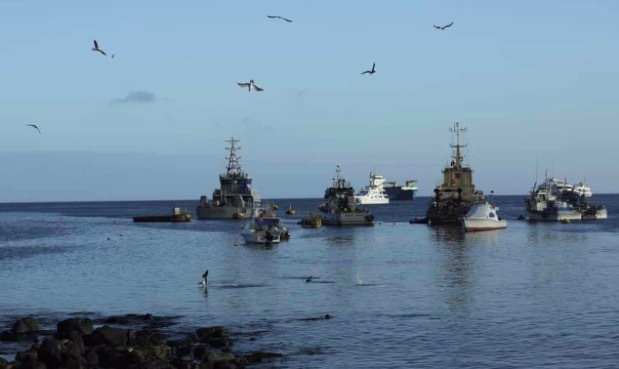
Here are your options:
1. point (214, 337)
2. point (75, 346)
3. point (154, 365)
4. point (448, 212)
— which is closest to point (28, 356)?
point (75, 346)

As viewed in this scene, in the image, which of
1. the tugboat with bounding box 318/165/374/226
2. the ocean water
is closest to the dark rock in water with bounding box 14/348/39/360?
the ocean water

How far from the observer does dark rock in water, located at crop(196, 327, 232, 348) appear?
3975 cm

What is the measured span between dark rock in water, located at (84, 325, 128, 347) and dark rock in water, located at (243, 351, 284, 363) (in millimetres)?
5465

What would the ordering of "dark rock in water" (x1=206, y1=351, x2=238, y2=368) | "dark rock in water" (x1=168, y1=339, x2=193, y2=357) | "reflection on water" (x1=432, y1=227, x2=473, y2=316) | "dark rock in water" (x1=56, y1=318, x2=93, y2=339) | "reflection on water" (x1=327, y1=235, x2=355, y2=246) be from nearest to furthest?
Answer: "dark rock in water" (x1=206, y1=351, x2=238, y2=368)
"dark rock in water" (x1=168, y1=339, x2=193, y2=357)
"dark rock in water" (x1=56, y1=318, x2=93, y2=339)
"reflection on water" (x1=432, y1=227, x2=473, y2=316)
"reflection on water" (x1=327, y1=235, x2=355, y2=246)

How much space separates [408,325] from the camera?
147ft

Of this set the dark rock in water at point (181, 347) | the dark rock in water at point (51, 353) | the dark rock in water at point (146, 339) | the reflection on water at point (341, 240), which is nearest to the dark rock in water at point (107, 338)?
the dark rock in water at point (146, 339)

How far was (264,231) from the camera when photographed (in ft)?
349

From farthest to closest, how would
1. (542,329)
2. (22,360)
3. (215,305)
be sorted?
(215,305), (542,329), (22,360)

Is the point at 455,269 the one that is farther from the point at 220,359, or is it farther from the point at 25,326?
the point at 220,359

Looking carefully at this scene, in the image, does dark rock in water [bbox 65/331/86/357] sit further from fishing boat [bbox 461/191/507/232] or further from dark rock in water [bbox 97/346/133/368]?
fishing boat [bbox 461/191/507/232]

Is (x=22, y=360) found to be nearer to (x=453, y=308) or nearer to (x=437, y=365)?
(x=437, y=365)

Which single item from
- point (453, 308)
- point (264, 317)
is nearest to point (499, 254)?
point (453, 308)

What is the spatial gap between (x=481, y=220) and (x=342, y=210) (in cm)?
3239

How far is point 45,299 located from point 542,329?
101ft
